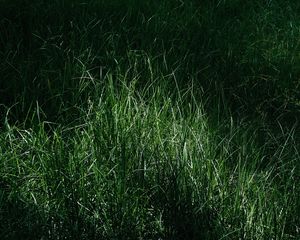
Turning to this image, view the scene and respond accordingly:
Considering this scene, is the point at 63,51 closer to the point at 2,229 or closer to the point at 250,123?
the point at 250,123

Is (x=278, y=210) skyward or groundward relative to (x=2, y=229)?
skyward

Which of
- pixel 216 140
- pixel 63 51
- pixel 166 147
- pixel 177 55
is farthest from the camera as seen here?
pixel 177 55

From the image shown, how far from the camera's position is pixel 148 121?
3029 mm

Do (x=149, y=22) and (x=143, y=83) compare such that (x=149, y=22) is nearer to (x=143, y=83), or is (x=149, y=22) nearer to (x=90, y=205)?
(x=143, y=83)

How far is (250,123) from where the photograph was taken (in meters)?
3.49

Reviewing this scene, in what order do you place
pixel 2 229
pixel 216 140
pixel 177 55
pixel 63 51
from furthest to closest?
pixel 177 55 < pixel 63 51 < pixel 216 140 < pixel 2 229

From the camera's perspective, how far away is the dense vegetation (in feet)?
8.58

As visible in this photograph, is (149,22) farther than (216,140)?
Yes

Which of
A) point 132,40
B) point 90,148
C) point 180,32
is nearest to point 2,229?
point 90,148


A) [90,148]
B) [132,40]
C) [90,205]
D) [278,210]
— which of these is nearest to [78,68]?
[132,40]

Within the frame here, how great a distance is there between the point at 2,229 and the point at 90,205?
1.09 feet

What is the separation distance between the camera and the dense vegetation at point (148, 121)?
262 cm

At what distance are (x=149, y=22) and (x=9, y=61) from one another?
94cm

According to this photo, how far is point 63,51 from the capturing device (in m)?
3.82
